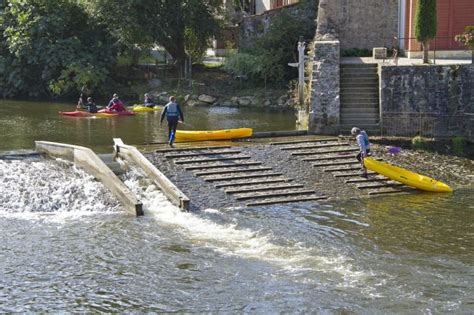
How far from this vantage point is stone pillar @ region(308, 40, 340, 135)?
23.4 metres

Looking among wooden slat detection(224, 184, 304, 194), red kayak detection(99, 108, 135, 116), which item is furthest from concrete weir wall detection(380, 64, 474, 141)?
red kayak detection(99, 108, 135, 116)

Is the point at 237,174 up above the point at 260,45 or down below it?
below

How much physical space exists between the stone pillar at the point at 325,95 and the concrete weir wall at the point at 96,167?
7.94m

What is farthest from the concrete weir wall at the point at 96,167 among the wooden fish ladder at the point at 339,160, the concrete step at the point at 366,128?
the concrete step at the point at 366,128

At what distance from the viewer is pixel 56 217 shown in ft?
54.8

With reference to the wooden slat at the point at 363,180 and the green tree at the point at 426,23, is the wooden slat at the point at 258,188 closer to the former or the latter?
the wooden slat at the point at 363,180

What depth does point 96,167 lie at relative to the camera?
1878 centimetres

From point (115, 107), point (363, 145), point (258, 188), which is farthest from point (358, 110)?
point (115, 107)

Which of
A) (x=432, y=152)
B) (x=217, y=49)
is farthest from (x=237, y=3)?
(x=432, y=152)

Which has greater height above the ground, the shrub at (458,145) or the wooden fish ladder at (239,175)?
the shrub at (458,145)

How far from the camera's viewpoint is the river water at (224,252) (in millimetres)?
11617

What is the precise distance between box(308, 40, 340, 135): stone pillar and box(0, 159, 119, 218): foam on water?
8376 mm

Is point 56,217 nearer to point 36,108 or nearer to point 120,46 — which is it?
point 36,108

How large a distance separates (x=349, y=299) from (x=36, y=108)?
28.0m
